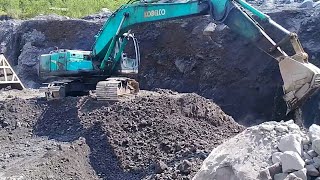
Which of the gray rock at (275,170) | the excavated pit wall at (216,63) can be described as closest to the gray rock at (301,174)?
the gray rock at (275,170)

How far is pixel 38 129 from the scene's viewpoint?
415 inches

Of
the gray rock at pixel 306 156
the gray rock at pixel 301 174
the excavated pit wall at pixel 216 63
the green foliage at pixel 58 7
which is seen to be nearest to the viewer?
the gray rock at pixel 301 174

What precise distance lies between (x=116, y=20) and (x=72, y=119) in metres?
2.32

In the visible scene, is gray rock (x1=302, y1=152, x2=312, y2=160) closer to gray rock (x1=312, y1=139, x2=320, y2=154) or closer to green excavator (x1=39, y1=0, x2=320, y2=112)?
gray rock (x1=312, y1=139, x2=320, y2=154)

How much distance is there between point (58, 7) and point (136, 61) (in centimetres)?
1540

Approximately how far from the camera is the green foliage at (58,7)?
25109 mm

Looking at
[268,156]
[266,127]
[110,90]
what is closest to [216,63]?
[110,90]

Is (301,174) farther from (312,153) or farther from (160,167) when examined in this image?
(160,167)

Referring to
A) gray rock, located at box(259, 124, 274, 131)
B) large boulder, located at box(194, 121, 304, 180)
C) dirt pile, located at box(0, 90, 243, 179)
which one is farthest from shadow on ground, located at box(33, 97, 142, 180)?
gray rock, located at box(259, 124, 274, 131)

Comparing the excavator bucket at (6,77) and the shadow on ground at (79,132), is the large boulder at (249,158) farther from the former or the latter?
the excavator bucket at (6,77)

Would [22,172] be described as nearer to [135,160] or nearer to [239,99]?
[135,160]

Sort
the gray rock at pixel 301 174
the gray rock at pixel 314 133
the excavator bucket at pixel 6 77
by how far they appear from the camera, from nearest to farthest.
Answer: the gray rock at pixel 301 174 → the gray rock at pixel 314 133 → the excavator bucket at pixel 6 77

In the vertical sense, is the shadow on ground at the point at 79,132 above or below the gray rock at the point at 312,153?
below

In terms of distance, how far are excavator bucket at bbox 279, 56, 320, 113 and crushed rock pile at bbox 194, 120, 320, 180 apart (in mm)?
1366
